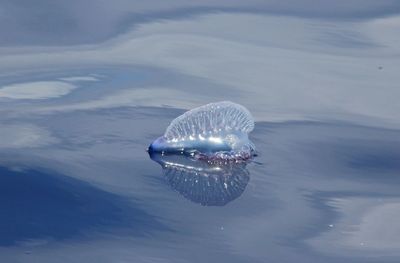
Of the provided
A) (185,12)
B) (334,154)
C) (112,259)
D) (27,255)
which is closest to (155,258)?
(112,259)

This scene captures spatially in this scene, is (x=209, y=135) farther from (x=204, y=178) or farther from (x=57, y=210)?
(x=57, y=210)

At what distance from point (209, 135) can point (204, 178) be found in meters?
0.20

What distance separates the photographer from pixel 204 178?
3.95 meters

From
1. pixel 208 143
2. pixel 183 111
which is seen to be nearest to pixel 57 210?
pixel 208 143

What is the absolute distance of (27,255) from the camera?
3.34 m

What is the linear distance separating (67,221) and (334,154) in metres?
1.14

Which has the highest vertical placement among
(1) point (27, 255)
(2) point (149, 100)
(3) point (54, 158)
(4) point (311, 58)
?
(4) point (311, 58)

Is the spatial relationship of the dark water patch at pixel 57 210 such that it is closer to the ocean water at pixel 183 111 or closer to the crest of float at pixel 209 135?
the ocean water at pixel 183 111

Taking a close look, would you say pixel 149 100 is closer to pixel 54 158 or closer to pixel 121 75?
pixel 121 75

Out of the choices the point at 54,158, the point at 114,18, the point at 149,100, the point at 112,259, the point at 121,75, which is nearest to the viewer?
the point at 112,259

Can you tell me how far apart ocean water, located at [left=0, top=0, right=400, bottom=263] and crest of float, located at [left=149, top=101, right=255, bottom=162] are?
0.08m

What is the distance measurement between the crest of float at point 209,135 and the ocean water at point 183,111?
84 mm

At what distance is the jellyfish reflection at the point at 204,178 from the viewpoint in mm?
3814

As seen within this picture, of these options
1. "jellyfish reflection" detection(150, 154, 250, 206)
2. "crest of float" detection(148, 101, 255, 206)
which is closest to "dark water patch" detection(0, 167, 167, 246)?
"jellyfish reflection" detection(150, 154, 250, 206)
